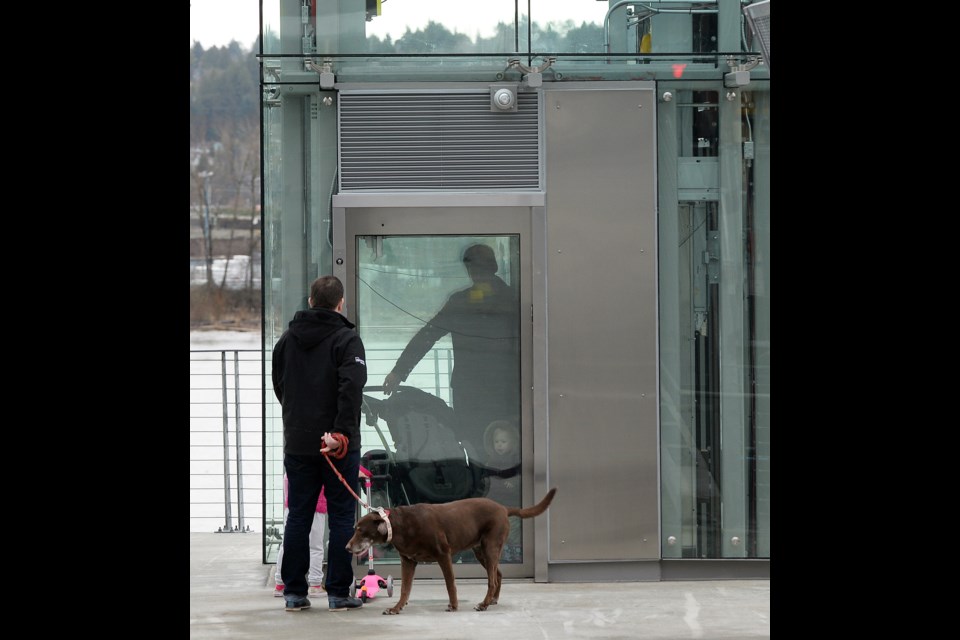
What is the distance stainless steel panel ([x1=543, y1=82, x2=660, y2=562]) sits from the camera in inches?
263

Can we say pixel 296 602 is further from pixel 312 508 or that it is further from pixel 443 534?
pixel 443 534

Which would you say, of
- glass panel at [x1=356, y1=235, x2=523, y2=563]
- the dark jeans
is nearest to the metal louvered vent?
glass panel at [x1=356, y1=235, x2=523, y2=563]

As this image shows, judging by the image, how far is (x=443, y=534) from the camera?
578 cm

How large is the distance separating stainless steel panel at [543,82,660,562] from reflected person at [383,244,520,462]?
222 mm

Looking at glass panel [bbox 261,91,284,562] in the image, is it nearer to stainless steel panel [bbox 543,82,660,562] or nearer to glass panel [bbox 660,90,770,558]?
stainless steel panel [bbox 543,82,660,562]

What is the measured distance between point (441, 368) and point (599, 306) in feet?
2.87
